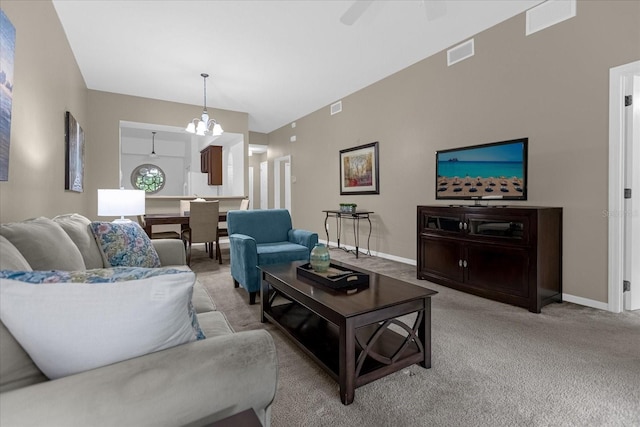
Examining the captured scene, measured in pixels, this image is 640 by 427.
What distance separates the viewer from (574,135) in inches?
109

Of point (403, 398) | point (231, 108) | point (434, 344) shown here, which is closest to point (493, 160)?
point (434, 344)

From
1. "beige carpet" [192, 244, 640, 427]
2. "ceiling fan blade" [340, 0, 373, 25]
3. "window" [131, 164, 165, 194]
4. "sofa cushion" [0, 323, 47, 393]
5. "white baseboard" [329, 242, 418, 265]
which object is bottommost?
"beige carpet" [192, 244, 640, 427]

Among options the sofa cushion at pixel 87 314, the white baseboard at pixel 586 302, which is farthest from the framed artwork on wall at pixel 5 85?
the white baseboard at pixel 586 302

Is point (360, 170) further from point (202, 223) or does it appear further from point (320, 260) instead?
point (320, 260)

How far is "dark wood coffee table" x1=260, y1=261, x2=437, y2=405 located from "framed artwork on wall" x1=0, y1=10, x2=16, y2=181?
169cm

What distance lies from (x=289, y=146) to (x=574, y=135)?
5.71 m

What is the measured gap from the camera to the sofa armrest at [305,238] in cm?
323

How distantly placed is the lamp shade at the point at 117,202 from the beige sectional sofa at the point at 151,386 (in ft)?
7.89

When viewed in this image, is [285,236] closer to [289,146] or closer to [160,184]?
[289,146]

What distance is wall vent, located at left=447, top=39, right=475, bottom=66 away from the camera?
141 inches

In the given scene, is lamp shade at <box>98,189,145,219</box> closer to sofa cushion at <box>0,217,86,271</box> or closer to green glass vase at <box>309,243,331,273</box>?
sofa cushion at <box>0,217,86,271</box>

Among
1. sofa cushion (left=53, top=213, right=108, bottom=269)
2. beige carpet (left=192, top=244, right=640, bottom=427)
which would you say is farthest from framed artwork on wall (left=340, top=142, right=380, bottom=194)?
sofa cushion (left=53, top=213, right=108, bottom=269)

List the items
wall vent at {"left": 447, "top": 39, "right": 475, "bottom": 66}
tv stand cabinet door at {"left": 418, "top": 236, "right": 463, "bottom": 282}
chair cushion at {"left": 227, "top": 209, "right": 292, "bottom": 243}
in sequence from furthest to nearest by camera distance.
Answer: wall vent at {"left": 447, "top": 39, "right": 475, "bottom": 66}
chair cushion at {"left": 227, "top": 209, "right": 292, "bottom": 243}
tv stand cabinet door at {"left": 418, "top": 236, "right": 463, "bottom": 282}

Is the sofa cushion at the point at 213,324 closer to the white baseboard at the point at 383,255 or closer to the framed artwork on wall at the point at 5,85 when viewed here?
the framed artwork on wall at the point at 5,85
